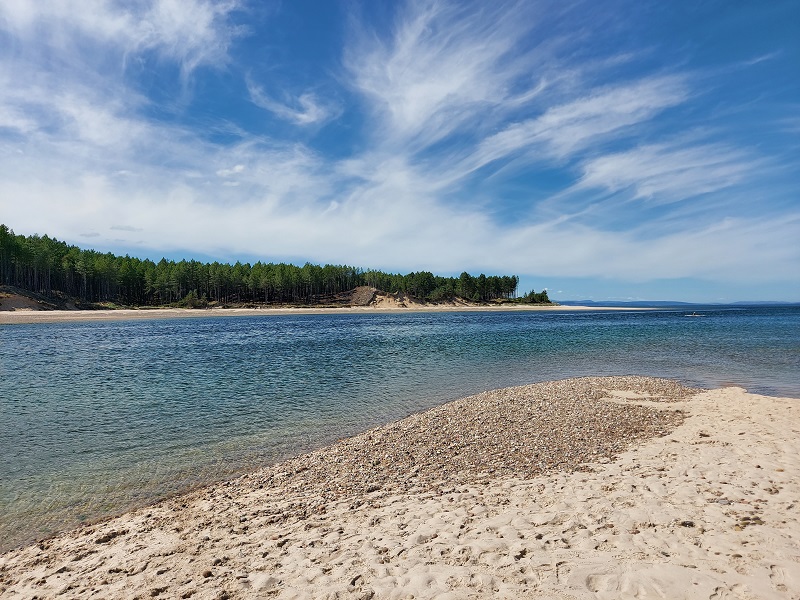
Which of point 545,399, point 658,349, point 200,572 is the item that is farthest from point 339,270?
point 200,572

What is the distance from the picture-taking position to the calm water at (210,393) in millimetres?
11023

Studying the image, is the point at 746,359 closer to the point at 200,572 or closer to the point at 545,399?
the point at 545,399

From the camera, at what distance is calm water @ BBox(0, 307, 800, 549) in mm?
11023

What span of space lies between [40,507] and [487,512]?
9.84 meters

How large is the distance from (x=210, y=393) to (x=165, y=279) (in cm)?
14257

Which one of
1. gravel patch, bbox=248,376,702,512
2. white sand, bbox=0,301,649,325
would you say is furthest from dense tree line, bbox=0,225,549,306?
gravel patch, bbox=248,376,702,512

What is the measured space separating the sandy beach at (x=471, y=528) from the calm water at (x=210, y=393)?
2.29 m

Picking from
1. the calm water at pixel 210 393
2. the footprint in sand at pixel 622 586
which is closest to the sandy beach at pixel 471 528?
the footprint in sand at pixel 622 586

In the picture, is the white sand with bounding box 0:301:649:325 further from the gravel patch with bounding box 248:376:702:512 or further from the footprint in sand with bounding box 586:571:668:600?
the footprint in sand with bounding box 586:571:668:600

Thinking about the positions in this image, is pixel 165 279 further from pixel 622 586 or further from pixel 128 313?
pixel 622 586

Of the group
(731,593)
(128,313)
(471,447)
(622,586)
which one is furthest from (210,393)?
(128,313)

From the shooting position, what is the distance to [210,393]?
21422 millimetres

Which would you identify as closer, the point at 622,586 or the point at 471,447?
the point at 622,586

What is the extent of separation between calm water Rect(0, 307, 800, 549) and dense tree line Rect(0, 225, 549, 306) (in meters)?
84.6
